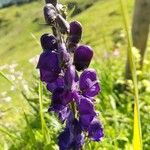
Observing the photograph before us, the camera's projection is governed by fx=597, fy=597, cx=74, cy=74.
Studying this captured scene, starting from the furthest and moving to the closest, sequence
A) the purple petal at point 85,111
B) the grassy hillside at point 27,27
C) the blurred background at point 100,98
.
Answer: the grassy hillside at point 27,27 < the blurred background at point 100,98 < the purple petal at point 85,111

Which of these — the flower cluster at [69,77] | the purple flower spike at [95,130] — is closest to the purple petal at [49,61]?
the flower cluster at [69,77]

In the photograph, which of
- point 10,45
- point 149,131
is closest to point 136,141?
point 149,131

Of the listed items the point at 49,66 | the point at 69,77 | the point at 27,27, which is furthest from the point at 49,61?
the point at 27,27

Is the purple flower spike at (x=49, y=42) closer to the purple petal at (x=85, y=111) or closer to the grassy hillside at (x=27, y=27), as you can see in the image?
the purple petal at (x=85, y=111)

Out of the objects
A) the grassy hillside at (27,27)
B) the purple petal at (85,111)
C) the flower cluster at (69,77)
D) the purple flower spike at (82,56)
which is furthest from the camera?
the grassy hillside at (27,27)

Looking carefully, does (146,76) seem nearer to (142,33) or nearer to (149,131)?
(142,33)

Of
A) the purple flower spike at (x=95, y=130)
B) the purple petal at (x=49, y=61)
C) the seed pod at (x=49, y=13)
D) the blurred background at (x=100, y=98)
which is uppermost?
the seed pod at (x=49, y=13)

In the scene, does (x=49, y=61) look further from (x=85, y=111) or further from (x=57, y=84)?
(x=85, y=111)
